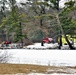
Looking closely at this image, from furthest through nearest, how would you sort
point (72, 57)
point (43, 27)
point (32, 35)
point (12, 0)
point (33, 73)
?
point (12, 0), point (32, 35), point (43, 27), point (72, 57), point (33, 73)

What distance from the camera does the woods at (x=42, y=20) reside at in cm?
2586

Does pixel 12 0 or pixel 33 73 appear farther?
pixel 12 0

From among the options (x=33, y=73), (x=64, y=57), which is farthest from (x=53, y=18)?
(x=33, y=73)

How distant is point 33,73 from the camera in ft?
27.7

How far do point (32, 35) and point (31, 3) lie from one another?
4048 millimetres

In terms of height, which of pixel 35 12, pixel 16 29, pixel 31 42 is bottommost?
pixel 31 42

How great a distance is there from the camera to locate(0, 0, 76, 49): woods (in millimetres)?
25858

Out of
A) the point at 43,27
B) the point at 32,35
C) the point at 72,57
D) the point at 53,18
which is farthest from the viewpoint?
the point at 32,35

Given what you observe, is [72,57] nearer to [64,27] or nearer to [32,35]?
[64,27]

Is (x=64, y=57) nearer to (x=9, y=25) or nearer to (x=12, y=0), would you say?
(x=9, y=25)

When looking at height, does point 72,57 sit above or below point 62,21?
below

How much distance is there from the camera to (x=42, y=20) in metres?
27.8

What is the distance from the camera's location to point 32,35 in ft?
99.8

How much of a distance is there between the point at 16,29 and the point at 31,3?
3765mm
